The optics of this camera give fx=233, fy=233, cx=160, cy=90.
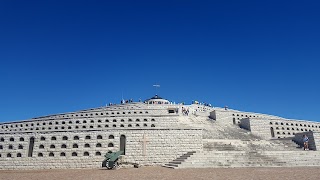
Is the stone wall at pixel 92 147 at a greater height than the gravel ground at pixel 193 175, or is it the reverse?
the stone wall at pixel 92 147

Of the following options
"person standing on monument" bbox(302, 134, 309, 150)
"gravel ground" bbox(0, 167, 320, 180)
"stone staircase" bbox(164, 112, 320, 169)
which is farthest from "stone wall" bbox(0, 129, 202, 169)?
"person standing on monument" bbox(302, 134, 309, 150)

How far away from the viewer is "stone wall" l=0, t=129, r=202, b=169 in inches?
865

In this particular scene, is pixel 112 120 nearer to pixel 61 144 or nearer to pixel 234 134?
pixel 61 144

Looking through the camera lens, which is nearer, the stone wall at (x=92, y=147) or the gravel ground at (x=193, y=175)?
the gravel ground at (x=193, y=175)

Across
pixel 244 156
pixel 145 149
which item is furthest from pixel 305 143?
pixel 145 149

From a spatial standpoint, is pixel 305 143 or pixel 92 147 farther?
pixel 305 143

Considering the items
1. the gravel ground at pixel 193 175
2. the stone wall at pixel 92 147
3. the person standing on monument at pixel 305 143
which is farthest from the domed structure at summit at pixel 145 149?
the gravel ground at pixel 193 175

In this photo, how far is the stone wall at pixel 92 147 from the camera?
22.0m

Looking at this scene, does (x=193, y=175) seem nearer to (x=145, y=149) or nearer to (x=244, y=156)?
(x=244, y=156)

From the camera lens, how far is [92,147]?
22547 millimetres

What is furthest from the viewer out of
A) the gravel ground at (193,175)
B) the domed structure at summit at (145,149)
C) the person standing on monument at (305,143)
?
the person standing on monument at (305,143)

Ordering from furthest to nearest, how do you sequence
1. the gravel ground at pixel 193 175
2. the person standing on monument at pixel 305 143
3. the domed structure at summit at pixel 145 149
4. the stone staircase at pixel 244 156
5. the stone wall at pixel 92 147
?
the person standing on monument at pixel 305 143 < the stone wall at pixel 92 147 < the domed structure at summit at pixel 145 149 < the stone staircase at pixel 244 156 < the gravel ground at pixel 193 175

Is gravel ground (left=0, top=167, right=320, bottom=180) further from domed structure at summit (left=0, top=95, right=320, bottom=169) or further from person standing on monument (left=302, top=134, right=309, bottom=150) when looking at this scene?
person standing on monument (left=302, top=134, right=309, bottom=150)

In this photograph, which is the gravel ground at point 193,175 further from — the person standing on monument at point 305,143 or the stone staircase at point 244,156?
the person standing on monument at point 305,143
